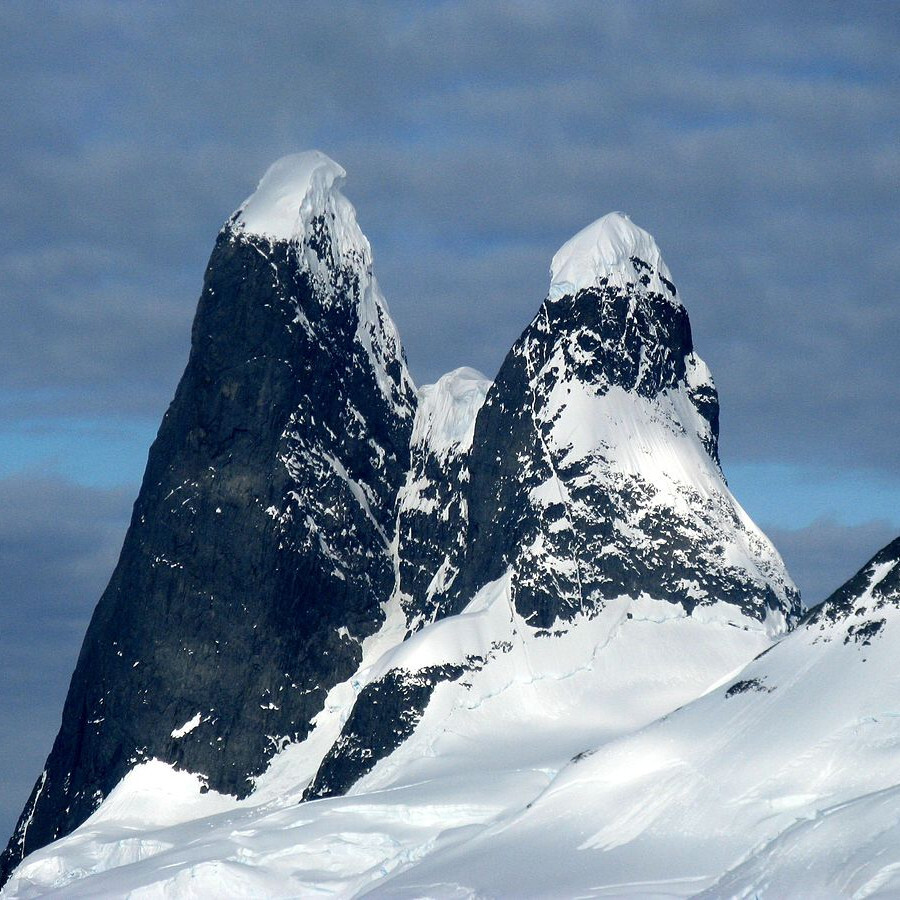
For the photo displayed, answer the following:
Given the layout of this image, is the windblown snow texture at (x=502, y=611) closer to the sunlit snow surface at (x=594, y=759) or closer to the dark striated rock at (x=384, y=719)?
the dark striated rock at (x=384, y=719)

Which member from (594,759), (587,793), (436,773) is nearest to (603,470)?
(436,773)

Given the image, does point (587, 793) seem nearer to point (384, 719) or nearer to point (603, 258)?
point (384, 719)

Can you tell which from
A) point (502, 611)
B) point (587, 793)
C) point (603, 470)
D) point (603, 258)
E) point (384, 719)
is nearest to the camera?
point (587, 793)

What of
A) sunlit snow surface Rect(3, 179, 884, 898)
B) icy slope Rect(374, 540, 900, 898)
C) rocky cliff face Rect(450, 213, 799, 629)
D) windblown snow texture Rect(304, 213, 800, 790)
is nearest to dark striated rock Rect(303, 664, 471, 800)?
sunlit snow surface Rect(3, 179, 884, 898)

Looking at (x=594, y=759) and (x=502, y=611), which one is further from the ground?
(x=502, y=611)

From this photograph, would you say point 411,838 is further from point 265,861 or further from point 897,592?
point 897,592

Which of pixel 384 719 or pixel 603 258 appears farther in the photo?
pixel 603 258

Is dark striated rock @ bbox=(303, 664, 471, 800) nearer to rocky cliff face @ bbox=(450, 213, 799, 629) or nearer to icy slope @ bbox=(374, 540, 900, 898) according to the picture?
rocky cliff face @ bbox=(450, 213, 799, 629)

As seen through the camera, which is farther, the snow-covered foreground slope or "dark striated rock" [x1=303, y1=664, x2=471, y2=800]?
"dark striated rock" [x1=303, y1=664, x2=471, y2=800]

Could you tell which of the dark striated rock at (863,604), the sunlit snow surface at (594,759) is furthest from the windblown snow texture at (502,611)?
the dark striated rock at (863,604)
